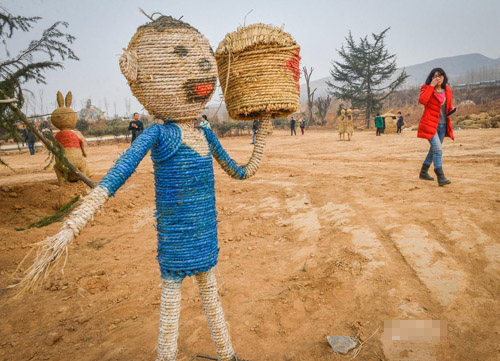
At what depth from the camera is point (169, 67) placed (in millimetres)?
1891

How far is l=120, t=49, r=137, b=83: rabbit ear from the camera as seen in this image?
184 centimetres

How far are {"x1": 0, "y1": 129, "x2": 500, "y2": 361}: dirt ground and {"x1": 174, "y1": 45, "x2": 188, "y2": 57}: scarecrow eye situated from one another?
83.5 inches

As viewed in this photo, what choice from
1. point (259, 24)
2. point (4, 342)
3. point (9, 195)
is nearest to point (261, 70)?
point (259, 24)

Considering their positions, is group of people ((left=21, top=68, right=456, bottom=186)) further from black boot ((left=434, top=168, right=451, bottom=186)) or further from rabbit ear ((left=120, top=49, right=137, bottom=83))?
rabbit ear ((left=120, top=49, right=137, bottom=83))

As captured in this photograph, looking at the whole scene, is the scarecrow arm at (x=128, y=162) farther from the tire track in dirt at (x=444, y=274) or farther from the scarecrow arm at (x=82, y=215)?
the tire track in dirt at (x=444, y=274)

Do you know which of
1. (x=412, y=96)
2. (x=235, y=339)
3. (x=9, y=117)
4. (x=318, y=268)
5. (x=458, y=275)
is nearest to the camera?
(x=235, y=339)

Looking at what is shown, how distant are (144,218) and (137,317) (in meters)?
3.15

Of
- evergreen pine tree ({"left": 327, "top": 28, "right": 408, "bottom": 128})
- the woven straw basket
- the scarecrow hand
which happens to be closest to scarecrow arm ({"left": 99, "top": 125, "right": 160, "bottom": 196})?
the scarecrow hand

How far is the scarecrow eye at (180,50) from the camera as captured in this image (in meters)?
1.90

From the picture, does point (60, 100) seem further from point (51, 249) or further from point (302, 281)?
point (51, 249)

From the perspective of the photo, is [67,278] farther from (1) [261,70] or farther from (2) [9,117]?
(1) [261,70]

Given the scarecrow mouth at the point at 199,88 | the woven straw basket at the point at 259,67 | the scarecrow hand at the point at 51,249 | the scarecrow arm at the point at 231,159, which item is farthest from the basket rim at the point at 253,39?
the scarecrow hand at the point at 51,249

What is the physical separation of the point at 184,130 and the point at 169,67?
15.0 inches

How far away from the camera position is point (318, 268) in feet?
11.3
